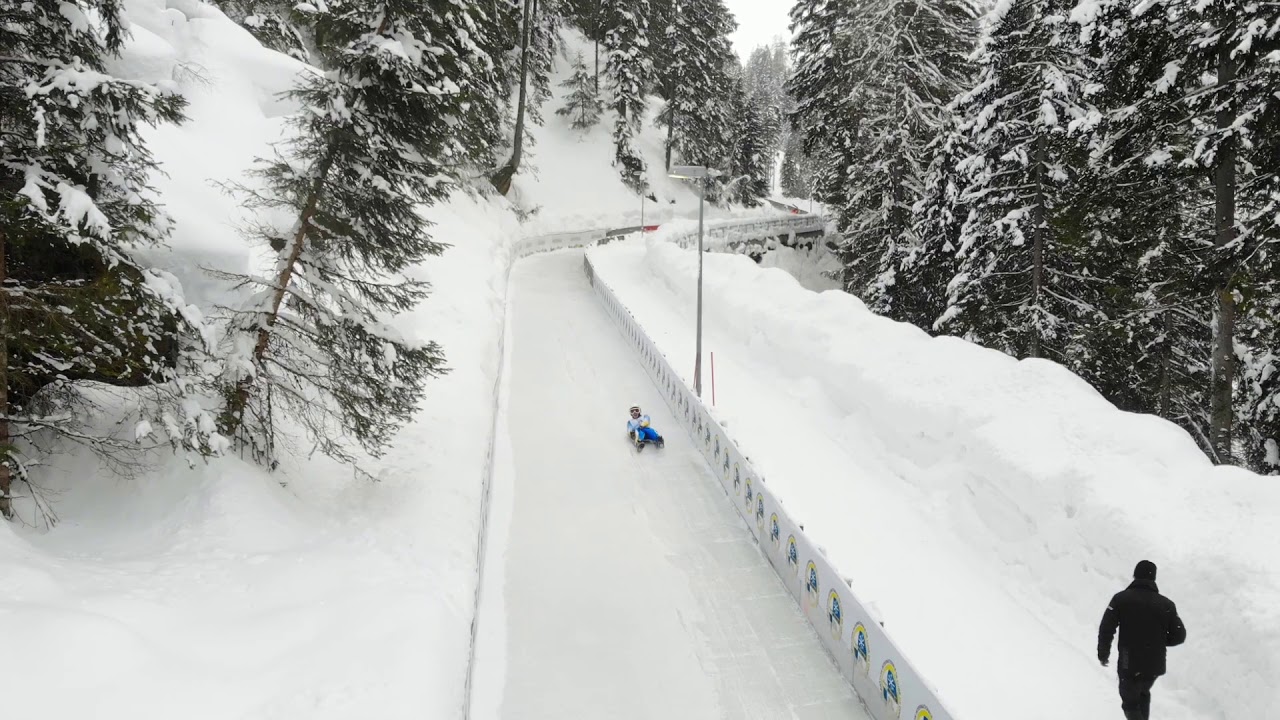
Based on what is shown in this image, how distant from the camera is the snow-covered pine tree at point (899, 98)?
25234 mm

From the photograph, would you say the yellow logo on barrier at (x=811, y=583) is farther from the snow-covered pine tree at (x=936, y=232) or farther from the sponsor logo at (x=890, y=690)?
the snow-covered pine tree at (x=936, y=232)

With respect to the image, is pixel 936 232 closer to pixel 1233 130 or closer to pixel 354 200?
pixel 1233 130

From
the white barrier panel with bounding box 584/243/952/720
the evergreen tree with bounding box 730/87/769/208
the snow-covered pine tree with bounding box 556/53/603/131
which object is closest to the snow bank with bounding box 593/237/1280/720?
the white barrier panel with bounding box 584/243/952/720

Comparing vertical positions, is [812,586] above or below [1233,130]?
below

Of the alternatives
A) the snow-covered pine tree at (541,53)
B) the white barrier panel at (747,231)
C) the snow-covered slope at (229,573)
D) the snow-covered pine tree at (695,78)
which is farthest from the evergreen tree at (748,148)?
the snow-covered slope at (229,573)

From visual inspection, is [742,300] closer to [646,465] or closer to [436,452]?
[646,465]

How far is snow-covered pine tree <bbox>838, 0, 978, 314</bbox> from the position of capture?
993 inches

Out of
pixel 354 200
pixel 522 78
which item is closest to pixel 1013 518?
pixel 354 200

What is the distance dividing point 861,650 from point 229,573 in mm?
8098

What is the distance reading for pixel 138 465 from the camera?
10.2m

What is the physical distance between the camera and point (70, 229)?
721 centimetres

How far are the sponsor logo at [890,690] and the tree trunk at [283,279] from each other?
31.8 ft

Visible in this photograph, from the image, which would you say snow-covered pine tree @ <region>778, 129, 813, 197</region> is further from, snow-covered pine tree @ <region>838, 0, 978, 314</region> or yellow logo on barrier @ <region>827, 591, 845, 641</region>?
yellow logo on barrier @ <region>827, 591, 845, 641</region>

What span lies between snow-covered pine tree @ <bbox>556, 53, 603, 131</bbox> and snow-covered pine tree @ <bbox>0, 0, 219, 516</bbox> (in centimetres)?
4825
